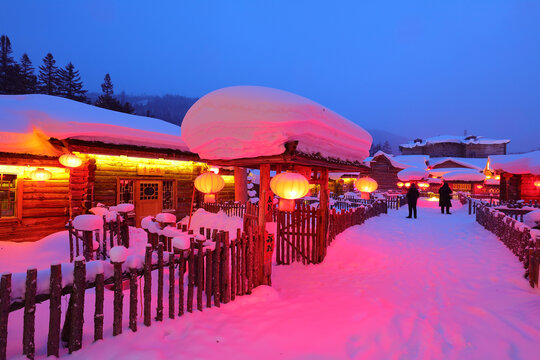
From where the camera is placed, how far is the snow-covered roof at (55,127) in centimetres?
927

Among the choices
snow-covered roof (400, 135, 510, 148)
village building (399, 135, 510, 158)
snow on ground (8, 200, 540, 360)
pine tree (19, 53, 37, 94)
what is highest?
pine tree (19, 53, 37, 94)

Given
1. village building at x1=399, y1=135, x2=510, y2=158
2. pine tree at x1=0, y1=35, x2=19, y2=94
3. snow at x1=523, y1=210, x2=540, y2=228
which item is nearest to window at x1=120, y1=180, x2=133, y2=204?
snow at x1=523, y1=210, x2=540, y2=228

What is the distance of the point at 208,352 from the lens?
3.24 meters

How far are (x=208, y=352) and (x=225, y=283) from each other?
1.41 metres

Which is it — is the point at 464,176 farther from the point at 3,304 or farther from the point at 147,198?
the point at 3,304

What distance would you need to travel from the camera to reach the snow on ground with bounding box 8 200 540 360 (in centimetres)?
335

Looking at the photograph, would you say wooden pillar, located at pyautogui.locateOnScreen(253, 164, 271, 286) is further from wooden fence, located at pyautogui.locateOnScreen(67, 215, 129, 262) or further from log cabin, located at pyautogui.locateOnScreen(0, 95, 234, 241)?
log cabin, located at pyautogui.locateOnScreen(0, 95, 234, 241)

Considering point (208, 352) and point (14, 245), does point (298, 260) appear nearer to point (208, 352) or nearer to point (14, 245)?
point (208, 352)

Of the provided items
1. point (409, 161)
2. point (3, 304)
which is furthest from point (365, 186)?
point (409, 161)

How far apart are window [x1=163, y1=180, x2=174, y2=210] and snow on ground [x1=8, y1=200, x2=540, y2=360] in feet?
27.8

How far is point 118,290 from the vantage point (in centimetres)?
338

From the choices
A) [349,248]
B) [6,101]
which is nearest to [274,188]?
[349,248]

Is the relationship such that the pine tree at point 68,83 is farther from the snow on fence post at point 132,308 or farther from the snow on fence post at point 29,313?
the snow on fence post at point 29,313

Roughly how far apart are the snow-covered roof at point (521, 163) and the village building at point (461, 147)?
3739cm
